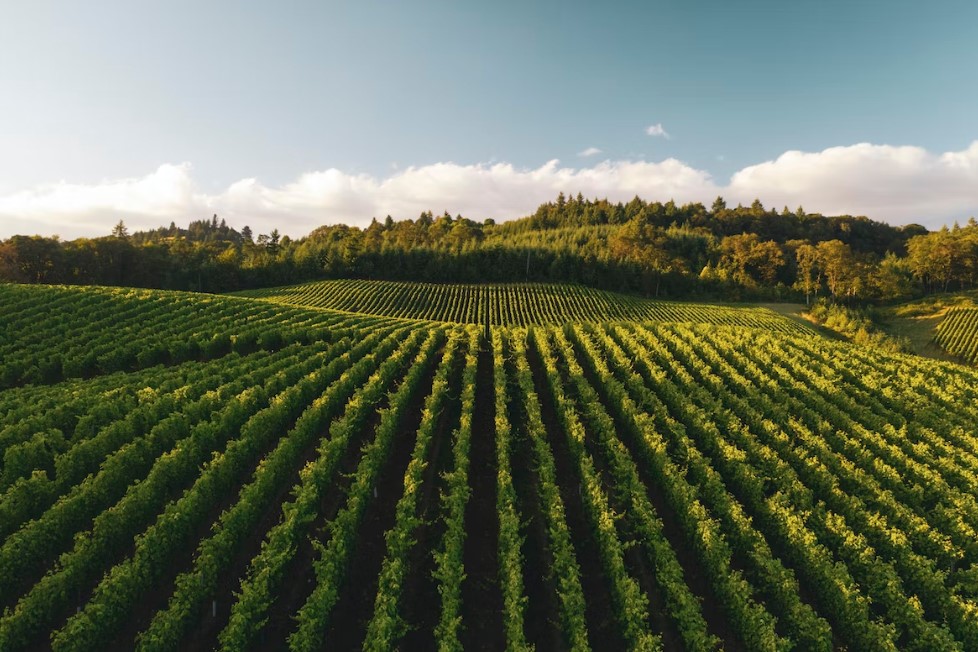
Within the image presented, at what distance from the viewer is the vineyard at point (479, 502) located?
42.9 feet

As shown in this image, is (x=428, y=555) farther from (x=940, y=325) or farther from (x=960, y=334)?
(x=940, y=325)

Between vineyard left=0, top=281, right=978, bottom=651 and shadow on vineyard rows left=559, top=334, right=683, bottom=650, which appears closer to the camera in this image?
vineyard left=0, top=281, right=978, bottom=651

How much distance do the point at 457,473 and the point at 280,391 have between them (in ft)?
44.9

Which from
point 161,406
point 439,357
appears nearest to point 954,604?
point 439,357

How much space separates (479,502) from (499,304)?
64.1 metres

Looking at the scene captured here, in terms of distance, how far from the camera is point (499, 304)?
270 ft

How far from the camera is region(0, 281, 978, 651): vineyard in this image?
13.1 meters

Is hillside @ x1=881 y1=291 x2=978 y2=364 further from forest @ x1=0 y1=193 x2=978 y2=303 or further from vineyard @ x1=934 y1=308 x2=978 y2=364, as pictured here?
forest @ x1=0 y1=193 x2=978 y2=303

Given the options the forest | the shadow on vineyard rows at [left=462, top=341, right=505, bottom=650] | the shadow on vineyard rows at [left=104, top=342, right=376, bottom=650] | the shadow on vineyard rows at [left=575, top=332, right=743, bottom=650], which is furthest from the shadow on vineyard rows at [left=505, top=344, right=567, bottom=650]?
the forest

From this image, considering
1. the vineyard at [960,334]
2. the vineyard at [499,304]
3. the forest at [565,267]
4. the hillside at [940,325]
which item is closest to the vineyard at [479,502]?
the vineyard at [499,304]

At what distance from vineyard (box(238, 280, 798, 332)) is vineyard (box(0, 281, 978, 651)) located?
134 feet

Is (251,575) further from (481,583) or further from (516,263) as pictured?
(516,263)

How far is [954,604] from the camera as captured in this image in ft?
44.9

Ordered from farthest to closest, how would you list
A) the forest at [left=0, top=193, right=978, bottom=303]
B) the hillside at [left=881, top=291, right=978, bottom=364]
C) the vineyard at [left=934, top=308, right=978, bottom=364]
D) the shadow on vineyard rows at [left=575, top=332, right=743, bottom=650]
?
the forest at [left=0, top=193, right=978, bottom=303]
the hillside at [left=881, top=291, right=978, bottom=364]
the vineyard at [left=934, top=308, right=978, bottom=364]
the shadow on vineyard rows at [left=575, top=332, right=743, bottom=650]
